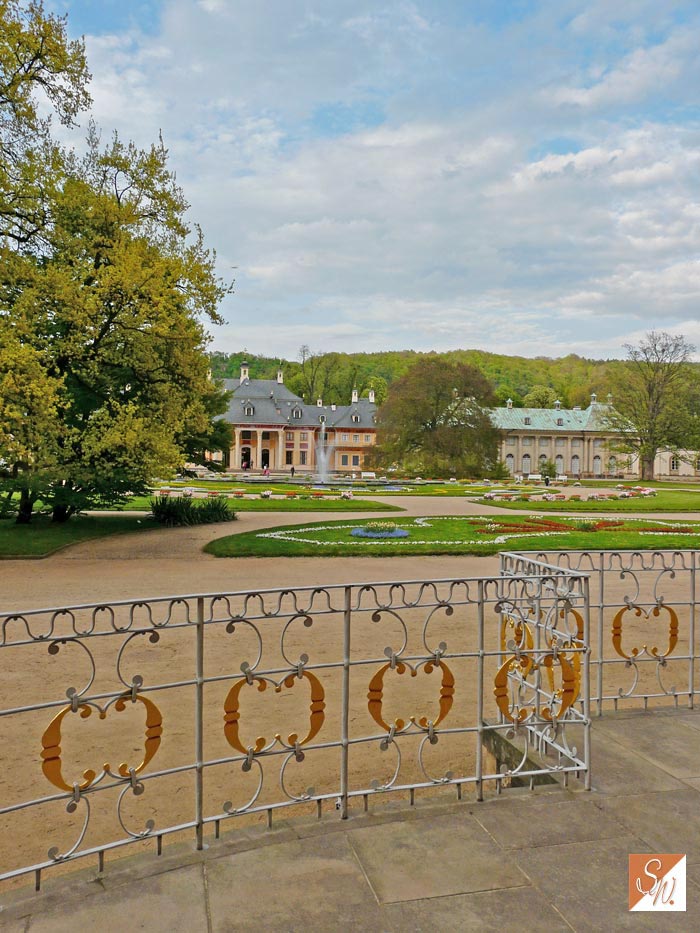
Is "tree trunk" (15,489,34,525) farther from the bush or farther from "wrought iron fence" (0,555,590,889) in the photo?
"wrought iron fence" (0,555,590,889)

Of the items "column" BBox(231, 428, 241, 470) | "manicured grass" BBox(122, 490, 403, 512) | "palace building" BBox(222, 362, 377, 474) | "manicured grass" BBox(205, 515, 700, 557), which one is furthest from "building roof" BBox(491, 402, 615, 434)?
"manicured grass" BBox(205, 515, 700, 557)

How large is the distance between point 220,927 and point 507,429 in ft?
299

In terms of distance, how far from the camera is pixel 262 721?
608 centimetres

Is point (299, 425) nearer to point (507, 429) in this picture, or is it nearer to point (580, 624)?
point (507, 429)

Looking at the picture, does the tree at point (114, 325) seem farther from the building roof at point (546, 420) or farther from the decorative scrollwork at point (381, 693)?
the building roof at point (546, 420)

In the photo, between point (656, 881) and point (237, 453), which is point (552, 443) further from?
point (656, 881)

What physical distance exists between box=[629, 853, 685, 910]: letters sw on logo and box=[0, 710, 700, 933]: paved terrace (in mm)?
43

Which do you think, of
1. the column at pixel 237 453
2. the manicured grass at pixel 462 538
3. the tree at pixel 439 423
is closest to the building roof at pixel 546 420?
the tree at pixel 439 423

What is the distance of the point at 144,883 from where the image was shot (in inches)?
124

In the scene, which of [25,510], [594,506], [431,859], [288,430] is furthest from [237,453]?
[431,859]

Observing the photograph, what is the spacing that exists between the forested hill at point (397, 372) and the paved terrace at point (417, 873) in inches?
3512

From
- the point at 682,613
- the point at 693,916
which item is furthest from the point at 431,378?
the point at 693,916

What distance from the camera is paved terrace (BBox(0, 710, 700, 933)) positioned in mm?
2867

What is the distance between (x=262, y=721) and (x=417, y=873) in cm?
309
